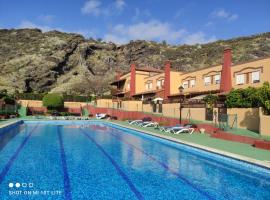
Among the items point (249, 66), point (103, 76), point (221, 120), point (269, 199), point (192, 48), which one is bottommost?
point (269, 199)

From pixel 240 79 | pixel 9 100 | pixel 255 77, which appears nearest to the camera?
pixel 255 77

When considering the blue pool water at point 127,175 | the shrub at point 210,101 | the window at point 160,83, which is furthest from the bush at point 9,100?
the shrub at point 210,101

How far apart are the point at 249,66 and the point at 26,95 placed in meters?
40.5

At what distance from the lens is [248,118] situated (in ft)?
67.3

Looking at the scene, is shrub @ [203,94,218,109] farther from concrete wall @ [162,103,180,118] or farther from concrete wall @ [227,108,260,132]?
concrete wall @ [162,103,180,118]

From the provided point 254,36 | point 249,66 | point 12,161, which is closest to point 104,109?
point 249,66

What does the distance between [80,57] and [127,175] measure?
82.6 meters

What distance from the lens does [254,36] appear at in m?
95.8

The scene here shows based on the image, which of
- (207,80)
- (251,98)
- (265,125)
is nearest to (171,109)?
(207,80)

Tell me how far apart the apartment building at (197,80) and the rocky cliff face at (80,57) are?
2196 centimetres

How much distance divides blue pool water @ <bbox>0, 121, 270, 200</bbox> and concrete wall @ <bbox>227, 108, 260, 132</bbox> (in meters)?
6.83

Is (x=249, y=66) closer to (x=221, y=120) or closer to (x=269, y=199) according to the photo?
(x=221, y=120)

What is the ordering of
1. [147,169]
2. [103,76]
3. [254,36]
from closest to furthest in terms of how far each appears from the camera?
1. [147,169]
2. [103,76]
3. [254,36]

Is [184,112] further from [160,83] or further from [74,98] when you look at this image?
[74,98]
